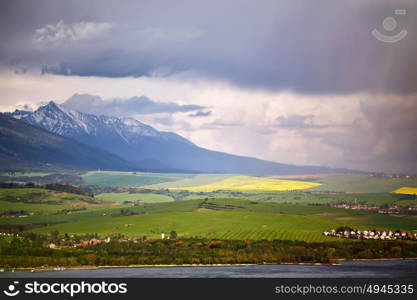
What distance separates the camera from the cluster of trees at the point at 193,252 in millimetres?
171500

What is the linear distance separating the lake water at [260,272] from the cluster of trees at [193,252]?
8.33 metres

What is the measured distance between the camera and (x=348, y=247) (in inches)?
7495

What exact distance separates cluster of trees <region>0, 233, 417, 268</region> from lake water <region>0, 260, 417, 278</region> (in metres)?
8.33

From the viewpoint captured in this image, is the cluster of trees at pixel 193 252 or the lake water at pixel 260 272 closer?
the lake water at pixel 260 272

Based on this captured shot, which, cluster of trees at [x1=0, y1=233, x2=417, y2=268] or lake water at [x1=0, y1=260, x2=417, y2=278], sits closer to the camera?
lake water at [x1=0, y1=260, x2=417, y2=278]

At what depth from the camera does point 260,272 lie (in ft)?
500

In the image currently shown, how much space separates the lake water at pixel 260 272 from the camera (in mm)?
144125

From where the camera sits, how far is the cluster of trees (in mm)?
171500

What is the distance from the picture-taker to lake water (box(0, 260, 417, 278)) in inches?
5674

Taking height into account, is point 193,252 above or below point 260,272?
above

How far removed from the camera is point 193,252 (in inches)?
7244

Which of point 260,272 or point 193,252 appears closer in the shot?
point 260,272

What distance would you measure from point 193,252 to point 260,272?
3504cm

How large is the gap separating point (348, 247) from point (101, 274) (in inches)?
2870
